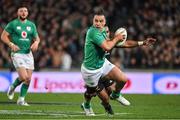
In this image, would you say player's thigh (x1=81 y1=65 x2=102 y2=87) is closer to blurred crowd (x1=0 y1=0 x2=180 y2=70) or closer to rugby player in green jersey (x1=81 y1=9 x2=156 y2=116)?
rugby player in green jersey (x1=81 y1=9 x2=156 y2=116)


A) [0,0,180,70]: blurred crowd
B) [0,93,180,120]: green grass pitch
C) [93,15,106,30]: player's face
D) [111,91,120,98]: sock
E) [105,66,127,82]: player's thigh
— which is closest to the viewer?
[93,15,106,30]: player's face

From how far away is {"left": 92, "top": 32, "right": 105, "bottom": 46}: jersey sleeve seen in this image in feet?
42.8

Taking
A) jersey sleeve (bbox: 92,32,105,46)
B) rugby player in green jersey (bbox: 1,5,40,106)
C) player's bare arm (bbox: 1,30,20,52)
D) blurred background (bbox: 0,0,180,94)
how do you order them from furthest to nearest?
blurred background (bbox: 0,0,180,94) < rugby player in green jersey (bbox: 1,5,40,106) < player's bare arm (bbox: 1,30,20,52) < jersey sleeve (bbox: 92,32,105,46)

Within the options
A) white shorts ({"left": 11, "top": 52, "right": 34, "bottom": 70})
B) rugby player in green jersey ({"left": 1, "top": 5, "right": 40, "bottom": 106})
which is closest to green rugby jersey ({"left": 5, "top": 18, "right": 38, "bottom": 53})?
rugby player in green jersey ({"left": 1, "top": 5, "right": 40, "bottom": 106})

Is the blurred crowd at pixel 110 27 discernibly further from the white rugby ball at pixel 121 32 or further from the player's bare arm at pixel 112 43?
the player's bare arm at pixel 112 43

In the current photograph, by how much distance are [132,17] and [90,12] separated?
180 centimetres

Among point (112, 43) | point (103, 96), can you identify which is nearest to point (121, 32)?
point (112, 43)

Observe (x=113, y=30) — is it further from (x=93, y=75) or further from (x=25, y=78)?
(x=93, y=75)

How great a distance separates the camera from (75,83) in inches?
938

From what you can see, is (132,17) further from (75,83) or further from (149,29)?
(75,83)

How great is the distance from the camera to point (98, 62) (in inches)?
531

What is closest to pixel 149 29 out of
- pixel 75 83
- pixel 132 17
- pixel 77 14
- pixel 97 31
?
pixel 132 17

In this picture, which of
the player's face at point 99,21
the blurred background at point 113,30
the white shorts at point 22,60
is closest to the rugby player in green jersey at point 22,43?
the white shorts at point 22,60

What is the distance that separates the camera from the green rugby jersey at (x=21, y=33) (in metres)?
16.7
